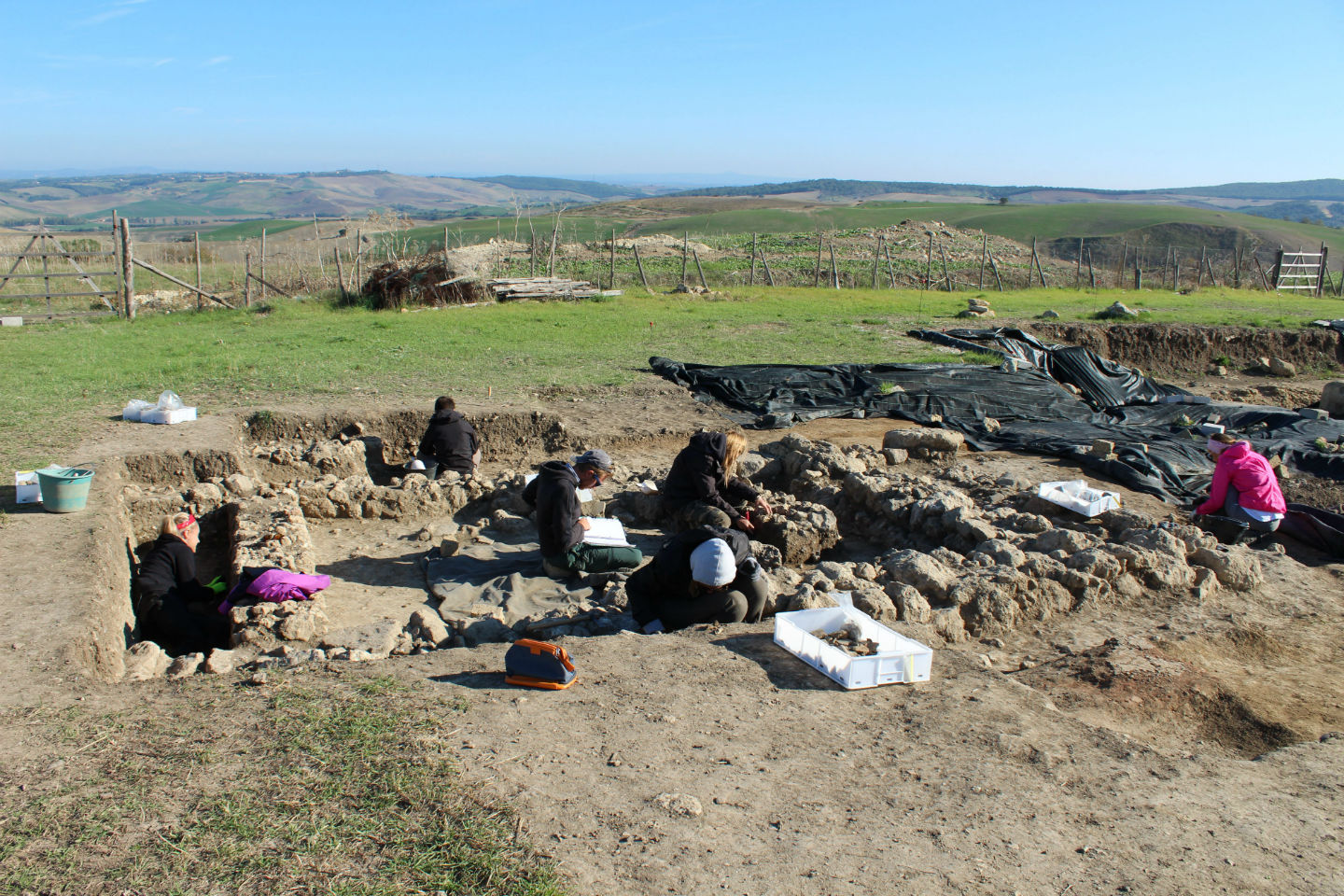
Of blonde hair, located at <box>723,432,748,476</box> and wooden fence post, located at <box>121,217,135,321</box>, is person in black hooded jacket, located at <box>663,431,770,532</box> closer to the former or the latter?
blonde hair, located at <box>723,432,748,476</box>

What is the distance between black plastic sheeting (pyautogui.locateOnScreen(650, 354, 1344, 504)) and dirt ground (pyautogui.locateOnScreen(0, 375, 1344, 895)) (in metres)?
3.85

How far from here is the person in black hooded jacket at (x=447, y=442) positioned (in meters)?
8.68

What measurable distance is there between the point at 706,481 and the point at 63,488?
465cm

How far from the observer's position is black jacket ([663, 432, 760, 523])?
680cm

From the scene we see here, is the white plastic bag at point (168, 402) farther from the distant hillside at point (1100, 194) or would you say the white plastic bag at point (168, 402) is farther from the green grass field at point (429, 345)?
the distant hillside at point (1100, 194)

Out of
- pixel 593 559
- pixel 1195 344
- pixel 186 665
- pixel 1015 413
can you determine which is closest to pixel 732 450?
pixel 593 559

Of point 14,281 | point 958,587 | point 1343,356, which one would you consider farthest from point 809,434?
point 14,281

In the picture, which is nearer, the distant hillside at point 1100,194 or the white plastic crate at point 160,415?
the white plastic crate at point 160,415

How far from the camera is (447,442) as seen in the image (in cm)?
868

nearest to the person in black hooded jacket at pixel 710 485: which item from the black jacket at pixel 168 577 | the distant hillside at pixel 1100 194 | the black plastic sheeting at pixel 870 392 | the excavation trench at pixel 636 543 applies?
the excavation trench at pixel 636 543

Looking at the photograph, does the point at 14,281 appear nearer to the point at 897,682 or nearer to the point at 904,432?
the point at 904,432

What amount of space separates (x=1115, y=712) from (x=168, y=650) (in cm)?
582

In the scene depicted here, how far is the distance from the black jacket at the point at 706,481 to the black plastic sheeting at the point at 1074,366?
802 cm

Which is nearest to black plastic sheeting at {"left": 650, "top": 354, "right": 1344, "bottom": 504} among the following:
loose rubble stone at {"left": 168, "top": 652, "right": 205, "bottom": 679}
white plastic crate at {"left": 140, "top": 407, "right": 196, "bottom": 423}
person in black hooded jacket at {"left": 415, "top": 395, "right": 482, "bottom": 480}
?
person in black hooded jacket at {"left": 415, "top": 395, "right": 482, "bottom": 480}
